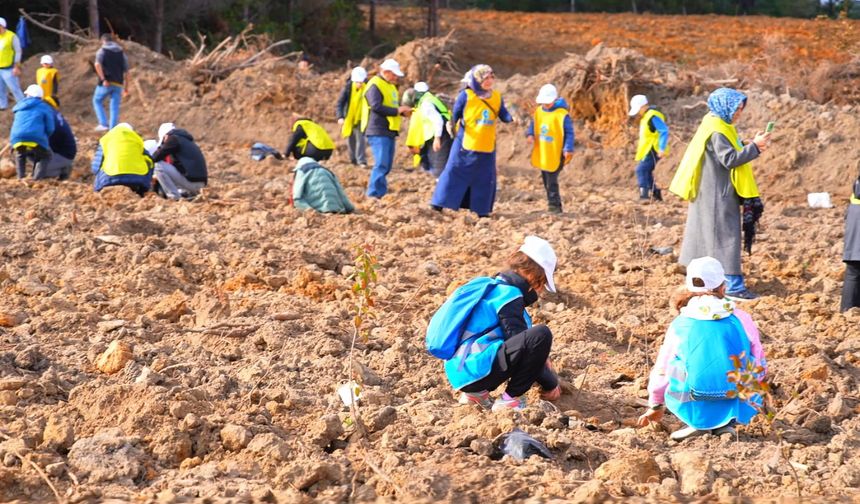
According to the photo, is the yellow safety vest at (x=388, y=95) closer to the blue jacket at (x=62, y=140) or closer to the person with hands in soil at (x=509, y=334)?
the blue jacket at (x=62, y=140)

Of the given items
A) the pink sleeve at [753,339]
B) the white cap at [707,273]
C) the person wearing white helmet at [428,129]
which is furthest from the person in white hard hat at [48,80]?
the pink sleeve at [753,339]

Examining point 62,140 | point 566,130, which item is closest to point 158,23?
point 62,140

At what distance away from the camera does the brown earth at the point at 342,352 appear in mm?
4391

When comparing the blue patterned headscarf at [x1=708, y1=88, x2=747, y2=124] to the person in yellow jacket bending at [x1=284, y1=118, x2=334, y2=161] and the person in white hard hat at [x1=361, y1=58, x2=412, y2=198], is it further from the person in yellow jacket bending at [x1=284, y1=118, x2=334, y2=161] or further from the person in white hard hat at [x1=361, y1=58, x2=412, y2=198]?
the person in yellow jacket bending at [x1=284, y1=118, x2=334, y2=161]

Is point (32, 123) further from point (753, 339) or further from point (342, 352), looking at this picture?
point (753, 339)

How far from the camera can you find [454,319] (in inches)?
201

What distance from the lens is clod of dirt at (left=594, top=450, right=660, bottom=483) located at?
4355 millimetres

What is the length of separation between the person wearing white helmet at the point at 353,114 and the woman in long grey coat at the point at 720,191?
722 cm

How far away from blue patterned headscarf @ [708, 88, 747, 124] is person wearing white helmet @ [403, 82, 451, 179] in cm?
381

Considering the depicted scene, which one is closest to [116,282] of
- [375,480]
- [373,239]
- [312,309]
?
[312,309]

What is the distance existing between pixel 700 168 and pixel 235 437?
4.21 m

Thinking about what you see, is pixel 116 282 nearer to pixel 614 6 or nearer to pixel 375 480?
pixel 375 480

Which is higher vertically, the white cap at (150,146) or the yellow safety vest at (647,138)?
the yellow safety vest at (647,138)

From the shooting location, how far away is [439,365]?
6012 mm
